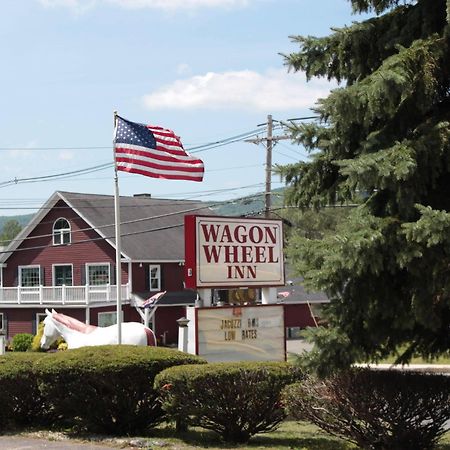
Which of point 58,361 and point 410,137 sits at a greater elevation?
point 410,137

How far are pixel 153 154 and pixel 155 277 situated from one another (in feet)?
85.4

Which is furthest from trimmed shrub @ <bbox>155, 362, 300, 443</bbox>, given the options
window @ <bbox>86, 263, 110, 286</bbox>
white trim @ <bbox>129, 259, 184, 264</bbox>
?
window @ <bbox>86, 263, 110, 286</bbox>

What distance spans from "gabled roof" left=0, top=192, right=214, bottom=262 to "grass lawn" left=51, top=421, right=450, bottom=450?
3402 centimetres

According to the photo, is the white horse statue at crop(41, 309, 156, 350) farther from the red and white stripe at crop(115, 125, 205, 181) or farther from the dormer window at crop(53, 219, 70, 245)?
the dormer window at crop(53, 219, 70, 245)

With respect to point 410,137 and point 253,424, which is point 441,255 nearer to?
point 410,137

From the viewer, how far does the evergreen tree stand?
28.3ft

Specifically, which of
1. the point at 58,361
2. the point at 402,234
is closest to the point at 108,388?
the point at 58,361

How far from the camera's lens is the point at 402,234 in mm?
8656

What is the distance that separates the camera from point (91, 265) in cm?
4834

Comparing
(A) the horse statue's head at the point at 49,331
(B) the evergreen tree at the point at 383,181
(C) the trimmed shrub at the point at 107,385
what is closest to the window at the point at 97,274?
(A) the horse statue's head at the point at 49,331

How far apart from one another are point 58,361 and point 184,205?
4177cm

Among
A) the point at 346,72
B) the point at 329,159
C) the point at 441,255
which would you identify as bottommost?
the point at 441,255

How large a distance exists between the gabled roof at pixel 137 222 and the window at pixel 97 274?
1.82 m

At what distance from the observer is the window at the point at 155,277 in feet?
156
